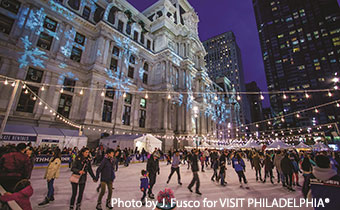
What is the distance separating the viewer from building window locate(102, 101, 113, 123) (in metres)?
23.3

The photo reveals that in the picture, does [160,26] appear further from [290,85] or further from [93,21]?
[290,85]

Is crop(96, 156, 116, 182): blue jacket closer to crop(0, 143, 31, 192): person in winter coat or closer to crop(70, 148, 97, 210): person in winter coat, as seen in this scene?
crop(70, 148, 97, 210): person in winter coat

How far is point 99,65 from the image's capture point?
2256 centimetres

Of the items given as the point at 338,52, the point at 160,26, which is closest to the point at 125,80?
the point at 160,26

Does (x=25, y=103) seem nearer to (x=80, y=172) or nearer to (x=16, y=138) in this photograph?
(x=16, y=138)

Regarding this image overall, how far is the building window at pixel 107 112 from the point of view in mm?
23263

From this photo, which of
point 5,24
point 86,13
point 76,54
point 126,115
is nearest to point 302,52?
point 126,115

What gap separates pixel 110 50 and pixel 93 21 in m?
5.99

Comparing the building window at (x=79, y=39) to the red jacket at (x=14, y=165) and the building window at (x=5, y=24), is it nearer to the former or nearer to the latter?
the building window at (x=5, y=24)


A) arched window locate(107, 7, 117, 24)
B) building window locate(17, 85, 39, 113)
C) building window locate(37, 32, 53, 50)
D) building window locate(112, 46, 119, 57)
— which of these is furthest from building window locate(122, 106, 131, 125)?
arched window locate(107, 7, 117, 24)

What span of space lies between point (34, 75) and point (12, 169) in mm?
20405

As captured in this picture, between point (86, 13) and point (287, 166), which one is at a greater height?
point (86, 13)

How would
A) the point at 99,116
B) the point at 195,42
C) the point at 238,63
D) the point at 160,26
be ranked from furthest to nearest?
the point at 238,63
the point at 195,42
the point at 160,26
the point at 99,116

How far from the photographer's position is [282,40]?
83.6m
